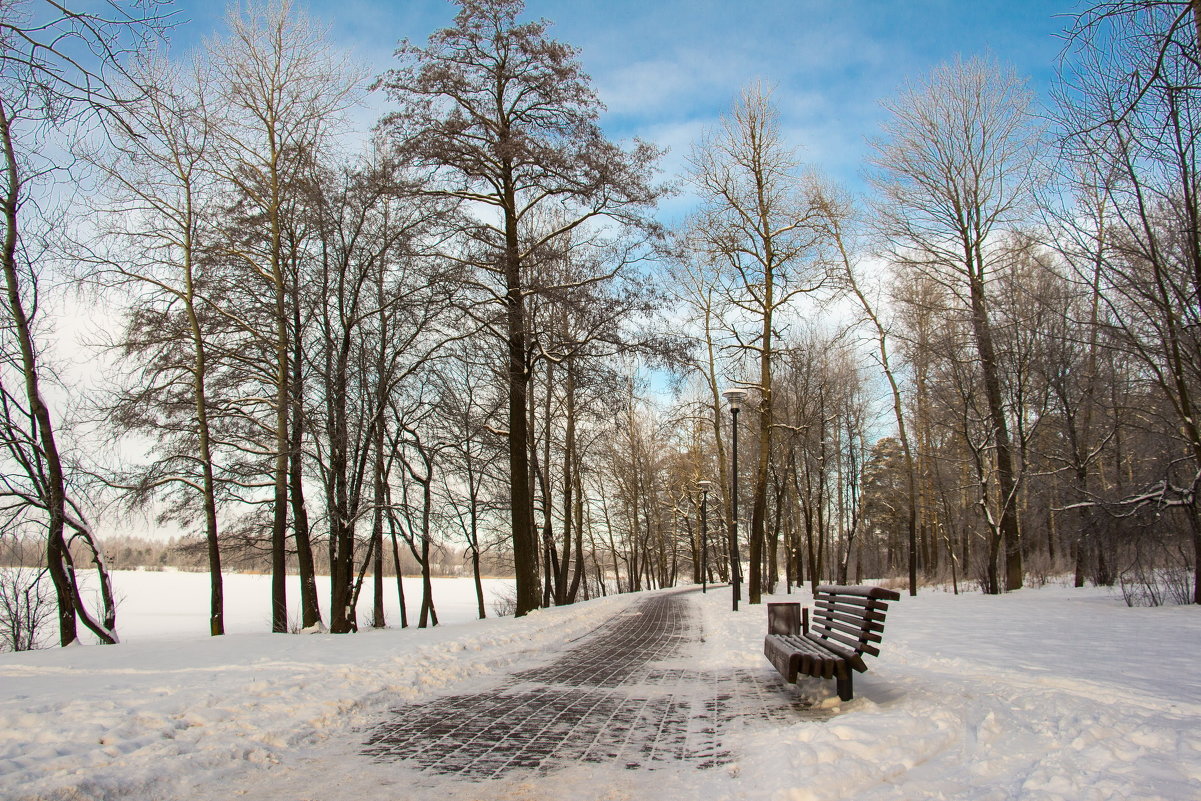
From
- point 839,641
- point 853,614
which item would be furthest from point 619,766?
point 839,641

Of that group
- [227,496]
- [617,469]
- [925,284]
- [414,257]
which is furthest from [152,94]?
[617,469]

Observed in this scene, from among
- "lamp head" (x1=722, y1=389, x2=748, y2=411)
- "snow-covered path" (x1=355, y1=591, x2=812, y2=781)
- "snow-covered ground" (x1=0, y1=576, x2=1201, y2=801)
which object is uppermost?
"lamp head" (x1=722, y1=389, x2=748, y2=411)

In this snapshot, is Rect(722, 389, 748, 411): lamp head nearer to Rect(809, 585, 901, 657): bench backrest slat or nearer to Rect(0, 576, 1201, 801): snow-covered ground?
Rect(809, 585, 901, 657): bench backrest slat

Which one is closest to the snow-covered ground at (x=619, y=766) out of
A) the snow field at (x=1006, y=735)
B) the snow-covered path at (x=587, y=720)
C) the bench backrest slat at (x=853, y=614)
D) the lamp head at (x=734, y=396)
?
the snow field at (x=1006, y=735)

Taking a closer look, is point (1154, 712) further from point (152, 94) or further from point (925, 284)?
point (925, 284)

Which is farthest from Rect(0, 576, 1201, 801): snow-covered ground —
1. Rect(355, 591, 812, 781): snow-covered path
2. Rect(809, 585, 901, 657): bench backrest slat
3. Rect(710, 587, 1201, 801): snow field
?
Rect(809, 585, 901, 657): bench backrest slat

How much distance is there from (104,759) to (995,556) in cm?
1935

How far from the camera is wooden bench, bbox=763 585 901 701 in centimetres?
537

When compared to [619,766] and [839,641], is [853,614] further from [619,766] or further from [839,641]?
[619,766]

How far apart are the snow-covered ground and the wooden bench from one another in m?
0.31

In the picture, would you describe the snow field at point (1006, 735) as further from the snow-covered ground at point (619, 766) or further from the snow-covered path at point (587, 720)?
the snow-covered path at point (587, 720)

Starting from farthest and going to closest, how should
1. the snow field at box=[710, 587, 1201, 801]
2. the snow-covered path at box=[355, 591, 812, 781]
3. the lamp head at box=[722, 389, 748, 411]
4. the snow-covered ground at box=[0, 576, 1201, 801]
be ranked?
the lamp head at box=[722, 389, 748, 411]
the snow-covered path at box=[355, 591, 812, 781]
the snow-covered ground at box=[0, 576, 1201, 801]
the snow field at box=[710, 587, 1201, 801]

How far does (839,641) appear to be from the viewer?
6.49 metres

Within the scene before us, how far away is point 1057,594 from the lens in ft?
52.2
